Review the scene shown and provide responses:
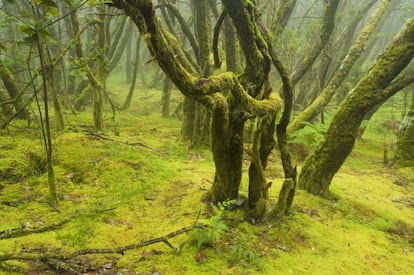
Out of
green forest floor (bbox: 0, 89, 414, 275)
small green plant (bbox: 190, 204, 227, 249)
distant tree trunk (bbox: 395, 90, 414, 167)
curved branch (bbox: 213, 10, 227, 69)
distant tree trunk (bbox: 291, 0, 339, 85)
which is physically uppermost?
distant tree trunk (bbox: 291, 0, 339, 85)

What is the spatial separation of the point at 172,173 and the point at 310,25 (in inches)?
414

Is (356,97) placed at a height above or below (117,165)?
above

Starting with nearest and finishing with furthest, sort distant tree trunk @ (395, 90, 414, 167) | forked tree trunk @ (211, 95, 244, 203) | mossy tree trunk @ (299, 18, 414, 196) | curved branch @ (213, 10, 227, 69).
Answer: forked tree trunk @ (211, 95, 244, 203)
curved branch @ (213, 10, 227, 69)
mossy tree trunk @ (299, 18, 414, 196)
distant tree trunk @ (395, 90, 414, 167)

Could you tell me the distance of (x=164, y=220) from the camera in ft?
14.7

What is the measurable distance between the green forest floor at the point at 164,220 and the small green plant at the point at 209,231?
15 millimetres

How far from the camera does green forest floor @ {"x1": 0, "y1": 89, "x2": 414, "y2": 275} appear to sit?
3469 millimetres

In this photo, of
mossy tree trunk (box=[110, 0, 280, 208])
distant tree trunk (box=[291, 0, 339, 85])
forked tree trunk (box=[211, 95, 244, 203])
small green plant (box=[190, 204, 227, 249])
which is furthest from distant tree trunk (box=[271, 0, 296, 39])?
small green plant (box=[190, 204, 227, 249])

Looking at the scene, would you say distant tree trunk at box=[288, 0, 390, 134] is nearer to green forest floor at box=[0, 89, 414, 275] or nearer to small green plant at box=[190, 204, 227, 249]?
green forest floor at box=[0, 89, 414, 275]

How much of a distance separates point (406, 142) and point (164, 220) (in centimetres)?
770

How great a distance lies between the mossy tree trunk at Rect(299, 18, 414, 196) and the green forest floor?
51 cm

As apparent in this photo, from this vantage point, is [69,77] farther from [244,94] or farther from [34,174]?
[244,94]

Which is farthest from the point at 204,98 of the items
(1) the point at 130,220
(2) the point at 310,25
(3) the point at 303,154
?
(2) the point at 310,25

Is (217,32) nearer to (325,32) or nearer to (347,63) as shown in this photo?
(325,32)

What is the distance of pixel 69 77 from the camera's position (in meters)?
17.1
